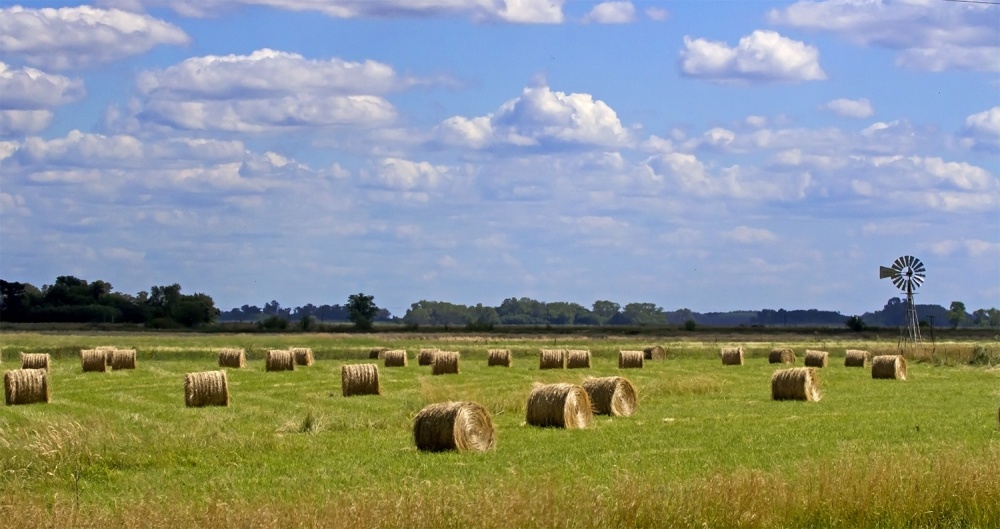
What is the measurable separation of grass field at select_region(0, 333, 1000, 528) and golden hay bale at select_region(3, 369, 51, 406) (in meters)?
0.45

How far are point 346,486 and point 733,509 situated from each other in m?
4.65

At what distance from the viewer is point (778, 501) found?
566 inches

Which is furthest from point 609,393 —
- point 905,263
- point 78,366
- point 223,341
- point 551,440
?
point 223,341

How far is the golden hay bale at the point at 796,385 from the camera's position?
103 feet

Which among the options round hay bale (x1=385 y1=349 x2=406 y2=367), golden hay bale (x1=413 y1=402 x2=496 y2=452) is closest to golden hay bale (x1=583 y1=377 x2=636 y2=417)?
golden hay bale (x1=413 y1=402 x2=496 y2=452)

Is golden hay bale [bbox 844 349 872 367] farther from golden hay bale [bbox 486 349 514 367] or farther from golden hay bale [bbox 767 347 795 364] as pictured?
golden hay bale [bbox 486 349 514 367]

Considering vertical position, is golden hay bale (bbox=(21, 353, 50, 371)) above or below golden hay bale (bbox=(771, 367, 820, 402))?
above

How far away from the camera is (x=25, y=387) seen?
103 feet

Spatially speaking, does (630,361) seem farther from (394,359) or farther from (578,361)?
(394,359)

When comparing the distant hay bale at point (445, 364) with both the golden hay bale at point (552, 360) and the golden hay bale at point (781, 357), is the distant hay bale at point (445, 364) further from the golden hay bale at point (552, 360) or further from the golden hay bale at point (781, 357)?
the golden hay bale at point (781, 357)

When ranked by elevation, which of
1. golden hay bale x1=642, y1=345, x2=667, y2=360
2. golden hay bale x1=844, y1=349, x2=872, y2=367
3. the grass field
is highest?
golden hay bale x1=642, y1=345, x2=667, y2=360

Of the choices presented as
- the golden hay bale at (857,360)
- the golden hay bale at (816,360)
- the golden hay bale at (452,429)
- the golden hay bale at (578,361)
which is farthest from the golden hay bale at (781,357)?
the golden hay bale at (452,429)

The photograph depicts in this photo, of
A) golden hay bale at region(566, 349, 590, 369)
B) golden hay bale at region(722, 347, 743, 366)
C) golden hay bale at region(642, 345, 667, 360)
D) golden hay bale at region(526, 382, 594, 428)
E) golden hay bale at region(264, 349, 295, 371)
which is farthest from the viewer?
golden hay bale at region(642, 345, 667, 360)

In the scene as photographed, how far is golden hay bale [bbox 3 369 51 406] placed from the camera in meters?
31.1
